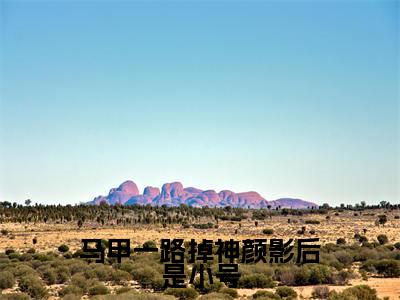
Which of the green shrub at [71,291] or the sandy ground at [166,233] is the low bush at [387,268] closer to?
the green shrub at [71,291]

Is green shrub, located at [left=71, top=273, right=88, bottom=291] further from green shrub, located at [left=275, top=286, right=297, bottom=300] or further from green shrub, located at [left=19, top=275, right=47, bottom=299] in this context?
green shrub, located at [left=275, top=286, right=297, bottom=300]

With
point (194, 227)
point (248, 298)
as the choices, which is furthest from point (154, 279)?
point (194, 227)

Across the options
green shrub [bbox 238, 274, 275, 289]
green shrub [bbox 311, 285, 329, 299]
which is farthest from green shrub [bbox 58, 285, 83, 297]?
green shrub [bbox 311, 285, 329, 299]

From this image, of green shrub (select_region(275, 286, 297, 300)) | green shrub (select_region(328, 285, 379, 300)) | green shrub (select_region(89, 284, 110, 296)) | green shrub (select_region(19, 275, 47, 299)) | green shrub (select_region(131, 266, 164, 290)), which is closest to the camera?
green shrub (select_region(328, 285, 379, 300))

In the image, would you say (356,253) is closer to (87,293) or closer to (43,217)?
(87,293)

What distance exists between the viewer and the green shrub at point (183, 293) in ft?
81.6

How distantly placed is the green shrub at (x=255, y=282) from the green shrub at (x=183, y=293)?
481 cm

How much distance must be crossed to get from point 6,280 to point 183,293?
10.4 metres

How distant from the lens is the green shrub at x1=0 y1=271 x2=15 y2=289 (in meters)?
29.2

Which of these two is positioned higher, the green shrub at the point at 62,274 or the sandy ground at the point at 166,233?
the sandy ground at the point at 166,233

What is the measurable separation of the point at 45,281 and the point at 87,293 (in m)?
5.44

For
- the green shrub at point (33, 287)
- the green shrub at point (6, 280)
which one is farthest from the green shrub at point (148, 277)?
the green shrub at point (6, 280)

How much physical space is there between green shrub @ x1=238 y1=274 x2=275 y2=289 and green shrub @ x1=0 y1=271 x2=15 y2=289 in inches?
476

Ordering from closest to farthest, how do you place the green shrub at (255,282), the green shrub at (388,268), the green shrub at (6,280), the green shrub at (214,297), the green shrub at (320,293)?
the green shrub at (214,297), the green shrub at (320,293), the green shrub at (6,280), the green shrub at (255,282), the green shrub at (388,268)
